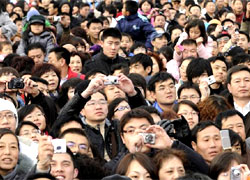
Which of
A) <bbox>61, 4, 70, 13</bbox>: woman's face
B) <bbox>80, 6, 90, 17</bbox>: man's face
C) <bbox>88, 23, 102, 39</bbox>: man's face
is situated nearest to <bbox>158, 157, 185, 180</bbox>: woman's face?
<bbox>88, 23, 102, 39</bbox>: man's face

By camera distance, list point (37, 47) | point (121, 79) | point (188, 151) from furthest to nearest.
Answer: point (37, 47) < point (121, 79) < point (188, 151)

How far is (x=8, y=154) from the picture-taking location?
289 inches

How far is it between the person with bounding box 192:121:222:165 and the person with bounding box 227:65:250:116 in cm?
159

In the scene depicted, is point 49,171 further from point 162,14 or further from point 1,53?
point 162,14

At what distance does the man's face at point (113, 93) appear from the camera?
9555 millimetres

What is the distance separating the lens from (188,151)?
296 inches

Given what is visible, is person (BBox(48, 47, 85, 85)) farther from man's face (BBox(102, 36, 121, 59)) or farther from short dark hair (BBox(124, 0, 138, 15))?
short dark hair (BBox(124, 0, 138, 15))

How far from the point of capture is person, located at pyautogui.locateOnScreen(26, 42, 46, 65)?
40.2ft

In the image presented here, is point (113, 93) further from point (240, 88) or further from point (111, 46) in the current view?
point (111, 46)

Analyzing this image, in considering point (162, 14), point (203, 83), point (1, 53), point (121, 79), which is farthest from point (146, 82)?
point (162, 14)

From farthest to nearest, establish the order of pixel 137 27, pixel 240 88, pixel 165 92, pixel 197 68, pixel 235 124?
1. pixel 137 27
2. pixel 197 68
3. pixel 165 92
4. pixel 240 88
5. pixel 235 124

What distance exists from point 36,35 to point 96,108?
200 inches

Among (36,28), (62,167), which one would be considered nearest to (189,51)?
(36,28)

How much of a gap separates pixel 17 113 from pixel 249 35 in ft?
24.0
